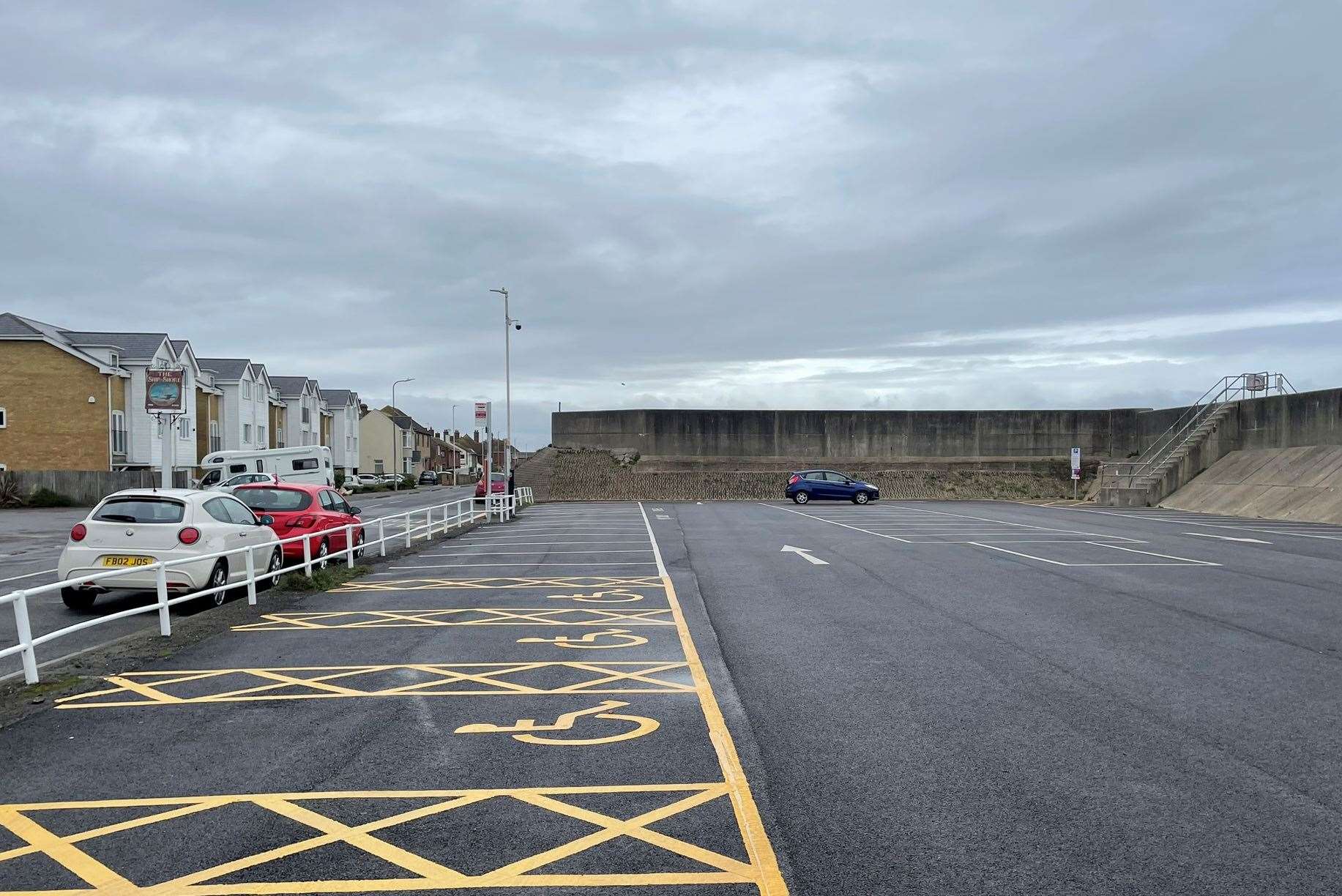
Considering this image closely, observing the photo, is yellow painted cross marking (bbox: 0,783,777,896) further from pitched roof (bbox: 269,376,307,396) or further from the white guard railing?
pitched roof (bbox: 269,376,307,396)

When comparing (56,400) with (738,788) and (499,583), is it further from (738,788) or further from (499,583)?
(738,788)

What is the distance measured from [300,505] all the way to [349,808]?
14.4 metres

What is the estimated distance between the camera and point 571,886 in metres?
4.12

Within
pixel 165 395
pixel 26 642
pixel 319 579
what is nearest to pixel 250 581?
pixel 319 579

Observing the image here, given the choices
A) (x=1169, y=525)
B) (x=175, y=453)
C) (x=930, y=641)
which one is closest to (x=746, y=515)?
(x=1169, y=525)

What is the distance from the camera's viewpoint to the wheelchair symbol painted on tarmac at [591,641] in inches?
387

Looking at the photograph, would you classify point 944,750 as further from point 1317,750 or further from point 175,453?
point 175,453

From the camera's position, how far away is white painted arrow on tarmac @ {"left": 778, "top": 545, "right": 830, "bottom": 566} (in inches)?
704

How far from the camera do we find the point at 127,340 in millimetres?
54812

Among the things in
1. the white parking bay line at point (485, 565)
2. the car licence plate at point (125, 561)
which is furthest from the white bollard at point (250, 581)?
the white parking bay line at point (485, 565)

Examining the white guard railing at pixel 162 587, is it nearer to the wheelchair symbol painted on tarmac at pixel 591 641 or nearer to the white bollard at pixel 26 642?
the white bollard at pixel 26 642

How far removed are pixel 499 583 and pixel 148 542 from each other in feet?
16.0

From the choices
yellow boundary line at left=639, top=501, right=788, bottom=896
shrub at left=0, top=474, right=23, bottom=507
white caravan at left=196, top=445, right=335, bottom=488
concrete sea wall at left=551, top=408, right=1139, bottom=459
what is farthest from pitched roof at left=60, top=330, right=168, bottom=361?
yellow boundary line at left=639, top=501, right=788, bottom=896

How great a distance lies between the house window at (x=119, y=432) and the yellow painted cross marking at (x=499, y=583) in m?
43.0
